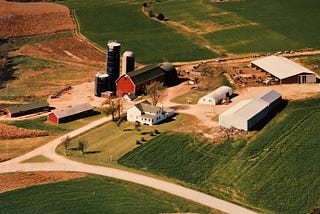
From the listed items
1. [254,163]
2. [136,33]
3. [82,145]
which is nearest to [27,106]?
[82,145]

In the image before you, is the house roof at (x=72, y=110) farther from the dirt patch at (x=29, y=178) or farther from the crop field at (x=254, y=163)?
the dirt patch at (x=29, y=178)

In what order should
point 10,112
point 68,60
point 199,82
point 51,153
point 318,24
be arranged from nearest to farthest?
point 51,153 < point 10,112 < point 199,82 < point 68,60 < point 318,24

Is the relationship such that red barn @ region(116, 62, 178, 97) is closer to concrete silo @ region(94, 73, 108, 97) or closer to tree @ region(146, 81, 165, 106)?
concrete silo @ region(94, 73, 108, 97)

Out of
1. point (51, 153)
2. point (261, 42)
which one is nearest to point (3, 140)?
point (51, 153)

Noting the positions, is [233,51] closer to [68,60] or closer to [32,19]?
[68,60]

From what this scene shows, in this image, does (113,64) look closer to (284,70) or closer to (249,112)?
(284,70)

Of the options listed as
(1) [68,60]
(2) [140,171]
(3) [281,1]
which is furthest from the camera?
(3) [281,1]

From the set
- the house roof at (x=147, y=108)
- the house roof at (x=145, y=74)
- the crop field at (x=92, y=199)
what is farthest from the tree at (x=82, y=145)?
the house roof at (x=145, y=74)
